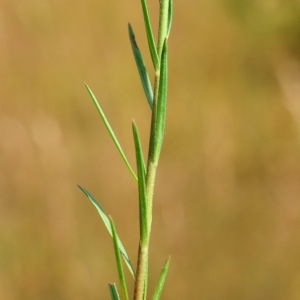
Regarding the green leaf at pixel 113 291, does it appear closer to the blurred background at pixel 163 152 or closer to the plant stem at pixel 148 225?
the plant stem at pixel 148 225

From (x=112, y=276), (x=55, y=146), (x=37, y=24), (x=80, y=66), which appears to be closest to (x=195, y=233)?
(x=112, y=276)

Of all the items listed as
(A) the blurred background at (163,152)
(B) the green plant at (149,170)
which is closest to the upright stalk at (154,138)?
(B) the green plant at (149,170)

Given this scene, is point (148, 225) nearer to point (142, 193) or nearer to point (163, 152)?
point (142, 193)

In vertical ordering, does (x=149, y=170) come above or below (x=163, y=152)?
above

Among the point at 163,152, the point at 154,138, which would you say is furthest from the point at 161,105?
the point at 163,152

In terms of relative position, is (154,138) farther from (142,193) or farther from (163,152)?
(163,152)

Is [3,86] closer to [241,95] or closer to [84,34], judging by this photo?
[84,34]

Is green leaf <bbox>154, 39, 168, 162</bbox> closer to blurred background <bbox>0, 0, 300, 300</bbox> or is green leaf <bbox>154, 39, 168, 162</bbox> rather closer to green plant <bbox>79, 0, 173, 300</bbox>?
green plant <bbox>79, 0, 173, 300</bbox>

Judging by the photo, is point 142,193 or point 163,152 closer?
point 142,193
